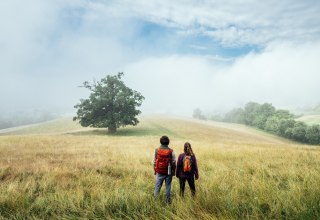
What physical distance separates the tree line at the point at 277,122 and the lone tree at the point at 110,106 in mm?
45973

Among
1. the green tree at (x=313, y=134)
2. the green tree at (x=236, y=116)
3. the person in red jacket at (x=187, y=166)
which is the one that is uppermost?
the green tree at (x=236, y=116)

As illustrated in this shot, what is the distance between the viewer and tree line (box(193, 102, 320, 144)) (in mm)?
70750

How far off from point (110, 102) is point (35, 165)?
122ft

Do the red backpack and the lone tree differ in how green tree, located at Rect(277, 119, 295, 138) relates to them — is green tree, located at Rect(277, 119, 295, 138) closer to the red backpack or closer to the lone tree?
the lone tree

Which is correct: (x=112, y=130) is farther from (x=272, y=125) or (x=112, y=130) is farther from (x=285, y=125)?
(x=272, y=125)

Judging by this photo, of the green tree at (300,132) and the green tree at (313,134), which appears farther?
the green tree at (300,132)

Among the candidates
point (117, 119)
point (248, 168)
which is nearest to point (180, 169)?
point (248, 168)

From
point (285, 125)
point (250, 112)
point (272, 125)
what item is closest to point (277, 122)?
point (272, 125)

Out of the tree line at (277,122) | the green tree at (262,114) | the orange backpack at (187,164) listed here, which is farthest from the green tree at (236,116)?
the orange backpack at (187,164)

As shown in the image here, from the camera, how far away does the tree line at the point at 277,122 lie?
232 ft

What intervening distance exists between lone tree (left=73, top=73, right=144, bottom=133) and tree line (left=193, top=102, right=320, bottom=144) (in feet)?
151

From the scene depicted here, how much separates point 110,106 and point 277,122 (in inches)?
2165

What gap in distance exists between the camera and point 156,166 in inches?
281

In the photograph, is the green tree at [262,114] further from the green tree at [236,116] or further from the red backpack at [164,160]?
the red backpack at [164,160]
